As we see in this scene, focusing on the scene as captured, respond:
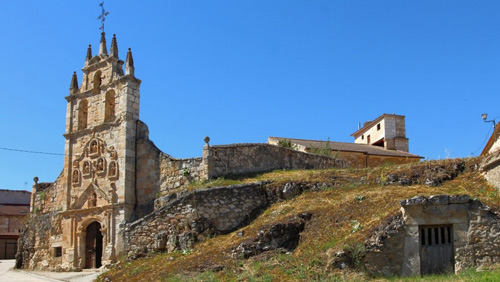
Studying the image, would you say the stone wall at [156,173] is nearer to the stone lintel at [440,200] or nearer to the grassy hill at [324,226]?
the grassy hill at [324,226]

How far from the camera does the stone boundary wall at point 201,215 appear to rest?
1772cm

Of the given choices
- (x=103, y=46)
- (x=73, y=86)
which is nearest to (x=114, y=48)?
(x=103, y=46)

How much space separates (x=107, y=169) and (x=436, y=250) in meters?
15.3

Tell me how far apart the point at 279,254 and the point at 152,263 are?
482cm

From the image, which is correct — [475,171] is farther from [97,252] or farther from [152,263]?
[97,252]

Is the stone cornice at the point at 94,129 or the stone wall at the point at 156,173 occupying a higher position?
the stone cornice at the point at 94,129

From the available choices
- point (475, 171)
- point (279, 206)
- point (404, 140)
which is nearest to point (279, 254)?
point (279, 206)

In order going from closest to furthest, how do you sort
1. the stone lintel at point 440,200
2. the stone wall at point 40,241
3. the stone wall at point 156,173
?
the stone lintel at point 440,200
the stone wall at point 156,173
the stone wall at point 40,241

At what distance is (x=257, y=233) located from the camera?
592 inches

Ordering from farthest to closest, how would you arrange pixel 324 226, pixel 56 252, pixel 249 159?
pixel 56 252 < pixel 249 159 < pixel 324 226

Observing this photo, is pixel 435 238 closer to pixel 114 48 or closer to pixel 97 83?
pixel 114 48

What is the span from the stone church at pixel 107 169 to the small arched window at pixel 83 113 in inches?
2.0

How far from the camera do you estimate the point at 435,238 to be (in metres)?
13.3

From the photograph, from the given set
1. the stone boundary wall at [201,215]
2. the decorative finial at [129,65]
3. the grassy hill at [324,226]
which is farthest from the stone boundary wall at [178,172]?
the decorative finial at [129,65]
